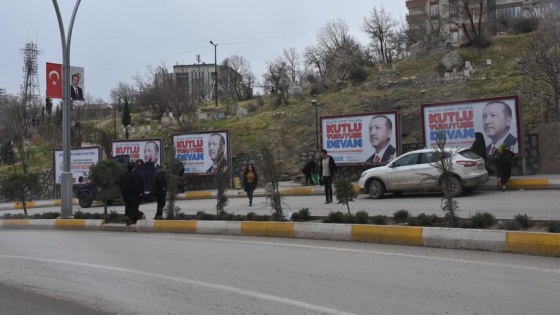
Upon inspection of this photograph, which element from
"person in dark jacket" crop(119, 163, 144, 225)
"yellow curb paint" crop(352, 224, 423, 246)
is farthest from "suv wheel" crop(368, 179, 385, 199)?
"person in dark jacket" crop(119, 163, 144, 225)

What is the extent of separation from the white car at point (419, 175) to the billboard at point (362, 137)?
495 cm

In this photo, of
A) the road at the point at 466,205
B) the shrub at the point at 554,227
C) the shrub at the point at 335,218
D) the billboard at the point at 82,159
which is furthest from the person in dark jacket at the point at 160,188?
the billboard at the point at 82,159

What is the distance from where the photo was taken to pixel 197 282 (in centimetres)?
730

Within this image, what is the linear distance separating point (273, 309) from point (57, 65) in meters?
14.7

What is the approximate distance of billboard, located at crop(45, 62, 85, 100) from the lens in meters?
17.1

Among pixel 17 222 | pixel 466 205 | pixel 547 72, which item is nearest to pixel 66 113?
pixel 17 222

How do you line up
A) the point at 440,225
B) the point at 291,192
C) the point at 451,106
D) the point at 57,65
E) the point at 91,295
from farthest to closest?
the point at 291,192 → the point at 451,106 → the point at 57,65 → the point at 440,225 → the point at 91,295

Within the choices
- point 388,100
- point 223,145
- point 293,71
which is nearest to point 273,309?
point 223,145

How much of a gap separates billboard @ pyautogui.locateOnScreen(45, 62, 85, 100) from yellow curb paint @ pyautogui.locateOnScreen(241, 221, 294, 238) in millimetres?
8862

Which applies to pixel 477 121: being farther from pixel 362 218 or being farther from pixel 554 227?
pixel 554 227

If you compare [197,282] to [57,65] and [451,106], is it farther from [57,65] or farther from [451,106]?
[451,106]

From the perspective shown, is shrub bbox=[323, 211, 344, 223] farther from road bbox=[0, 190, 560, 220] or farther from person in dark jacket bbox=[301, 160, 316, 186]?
person in dark jacket bbox=[301, 160, 316, 186]

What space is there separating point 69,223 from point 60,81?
502 centimetres

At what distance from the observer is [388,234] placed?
10.0m
